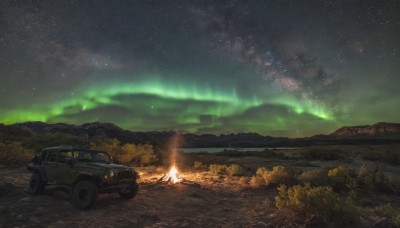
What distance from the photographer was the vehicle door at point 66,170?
1116 centimetres

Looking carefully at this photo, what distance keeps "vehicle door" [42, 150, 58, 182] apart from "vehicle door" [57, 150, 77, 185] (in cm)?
28

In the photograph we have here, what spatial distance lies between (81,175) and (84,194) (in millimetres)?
694

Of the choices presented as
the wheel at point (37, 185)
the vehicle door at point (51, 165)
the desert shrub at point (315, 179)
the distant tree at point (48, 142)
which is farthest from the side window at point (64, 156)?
the distant tree at point (48, 142)

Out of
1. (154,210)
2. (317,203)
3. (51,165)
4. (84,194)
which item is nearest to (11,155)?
(51,165)

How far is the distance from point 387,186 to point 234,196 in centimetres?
820

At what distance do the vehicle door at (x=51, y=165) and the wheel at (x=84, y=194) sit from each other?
1.70 m

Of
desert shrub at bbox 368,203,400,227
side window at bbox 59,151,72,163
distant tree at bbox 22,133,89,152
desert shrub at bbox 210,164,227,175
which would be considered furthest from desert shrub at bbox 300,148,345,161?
side window at bbox 59,151,72,163

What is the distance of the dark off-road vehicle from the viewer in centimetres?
1057

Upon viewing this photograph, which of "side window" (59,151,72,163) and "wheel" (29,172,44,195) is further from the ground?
"side window" (59,151,72,163)

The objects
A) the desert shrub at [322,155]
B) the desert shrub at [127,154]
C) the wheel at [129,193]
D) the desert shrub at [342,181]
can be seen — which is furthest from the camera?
the desert shrub at [322,155]

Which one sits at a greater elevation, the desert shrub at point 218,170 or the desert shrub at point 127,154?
the desert shrub at point 127,154

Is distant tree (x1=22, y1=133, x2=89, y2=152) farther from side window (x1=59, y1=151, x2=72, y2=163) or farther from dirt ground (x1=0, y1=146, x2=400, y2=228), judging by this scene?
side window (x1=59, y1=151, x2=72, y2=163)

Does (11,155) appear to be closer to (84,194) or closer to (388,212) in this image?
(84,194)

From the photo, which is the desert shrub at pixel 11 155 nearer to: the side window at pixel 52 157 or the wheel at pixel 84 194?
the side window at pixel 52 157
